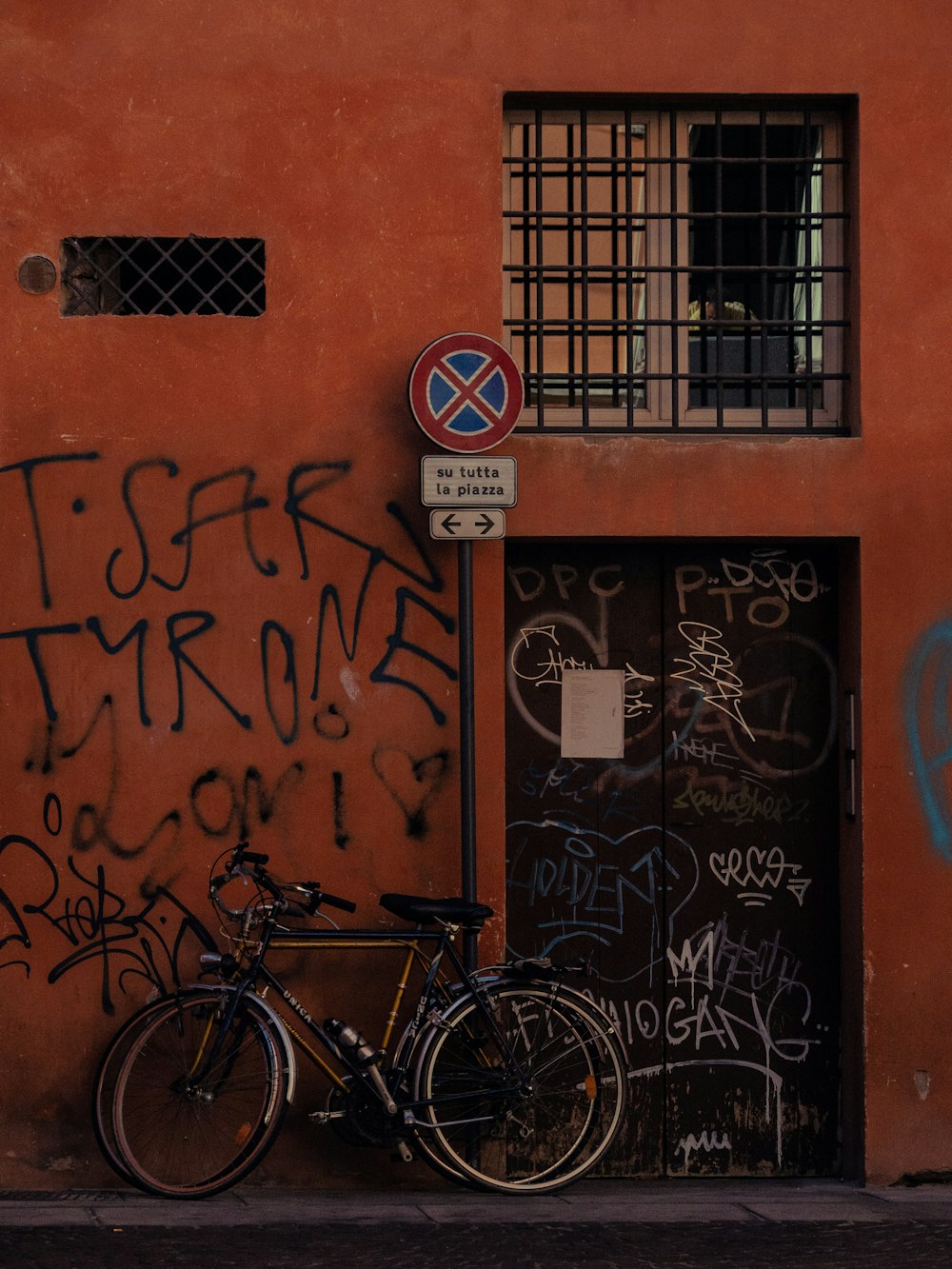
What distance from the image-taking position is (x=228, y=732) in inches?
282

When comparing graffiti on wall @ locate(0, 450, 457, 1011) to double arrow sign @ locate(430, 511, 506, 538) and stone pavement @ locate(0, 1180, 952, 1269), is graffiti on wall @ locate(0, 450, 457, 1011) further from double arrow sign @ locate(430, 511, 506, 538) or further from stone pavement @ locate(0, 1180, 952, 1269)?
stone pavement @ locate(0, 1180, 952, 1269)

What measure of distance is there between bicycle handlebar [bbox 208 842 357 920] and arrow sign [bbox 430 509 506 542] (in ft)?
4.89

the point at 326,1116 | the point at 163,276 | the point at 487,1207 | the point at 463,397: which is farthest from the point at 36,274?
the point at 487,1207

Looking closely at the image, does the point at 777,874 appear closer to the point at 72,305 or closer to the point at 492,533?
the point at 492,533

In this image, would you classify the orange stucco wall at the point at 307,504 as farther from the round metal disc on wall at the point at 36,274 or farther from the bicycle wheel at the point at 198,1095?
the bicycle wheel at the point at 198,1095

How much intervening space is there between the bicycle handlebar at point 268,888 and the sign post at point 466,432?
567 mm

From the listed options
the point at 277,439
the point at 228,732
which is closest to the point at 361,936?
the point at 228,732

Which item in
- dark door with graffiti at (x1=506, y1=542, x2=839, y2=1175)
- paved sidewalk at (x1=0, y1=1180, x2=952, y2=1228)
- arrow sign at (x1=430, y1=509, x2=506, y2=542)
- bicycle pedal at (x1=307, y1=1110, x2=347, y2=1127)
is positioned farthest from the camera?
dark door with graffiti at (x1=506, y1=542, x2=839, y2=1175)

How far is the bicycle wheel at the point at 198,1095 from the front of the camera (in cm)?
668

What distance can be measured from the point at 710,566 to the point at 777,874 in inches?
54.1

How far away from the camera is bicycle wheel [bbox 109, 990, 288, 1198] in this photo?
668cm

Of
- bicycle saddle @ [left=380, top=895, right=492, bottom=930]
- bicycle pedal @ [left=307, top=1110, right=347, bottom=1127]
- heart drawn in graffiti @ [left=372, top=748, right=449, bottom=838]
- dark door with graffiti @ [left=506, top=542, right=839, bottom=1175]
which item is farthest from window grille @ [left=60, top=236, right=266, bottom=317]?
bicycle pedal @ [left=307, top=1110, right=347, bottom=1127]

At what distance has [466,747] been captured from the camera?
6.96 meters

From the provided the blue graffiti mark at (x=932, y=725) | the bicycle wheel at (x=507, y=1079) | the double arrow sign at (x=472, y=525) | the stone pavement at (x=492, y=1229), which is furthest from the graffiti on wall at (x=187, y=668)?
the blue graffiti mark at (x=932, y=725)
